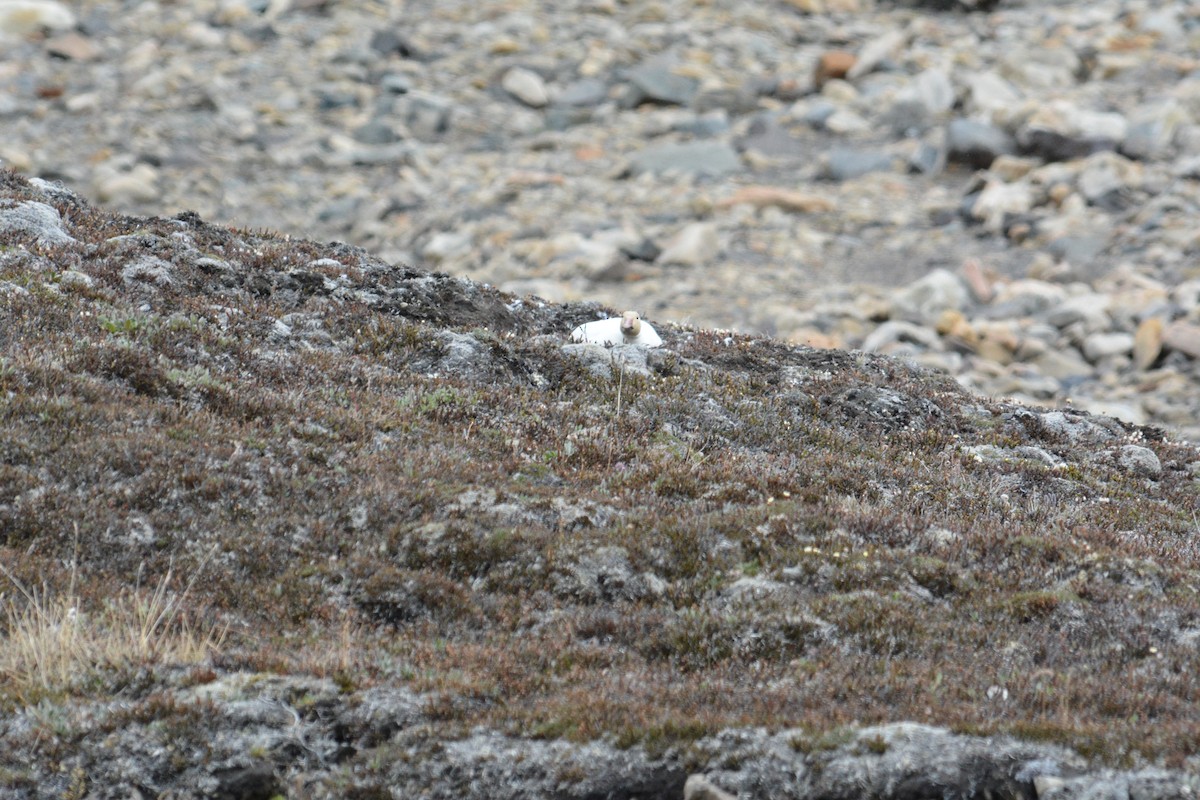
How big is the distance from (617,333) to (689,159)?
2985cm

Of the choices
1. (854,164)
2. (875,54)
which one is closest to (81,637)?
(854,164)

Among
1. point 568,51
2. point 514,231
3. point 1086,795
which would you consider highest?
point 1086,795

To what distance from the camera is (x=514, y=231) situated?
40500 mm

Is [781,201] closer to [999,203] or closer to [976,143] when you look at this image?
[999,203]

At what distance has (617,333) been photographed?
16.0 m

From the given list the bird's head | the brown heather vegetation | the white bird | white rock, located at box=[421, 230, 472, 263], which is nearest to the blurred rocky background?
white rock, located at box=[421, 230, 472, 263]

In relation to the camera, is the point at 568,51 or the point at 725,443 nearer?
the point at 725,443

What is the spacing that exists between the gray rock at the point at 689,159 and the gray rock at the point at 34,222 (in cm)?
2987

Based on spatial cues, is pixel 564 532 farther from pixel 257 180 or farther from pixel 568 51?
pixel 568 51

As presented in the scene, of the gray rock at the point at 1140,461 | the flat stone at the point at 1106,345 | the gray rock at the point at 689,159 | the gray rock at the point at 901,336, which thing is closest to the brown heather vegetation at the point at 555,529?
the gray rock at the point at 1140,461

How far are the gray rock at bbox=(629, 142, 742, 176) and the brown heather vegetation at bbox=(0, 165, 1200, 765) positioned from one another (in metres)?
29.8

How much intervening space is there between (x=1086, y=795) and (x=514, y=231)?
35.1 m

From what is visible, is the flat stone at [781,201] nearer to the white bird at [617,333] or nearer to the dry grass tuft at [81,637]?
the white bird at [617,333]

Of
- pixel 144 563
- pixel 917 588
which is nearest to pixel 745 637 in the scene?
pixel 917 588
